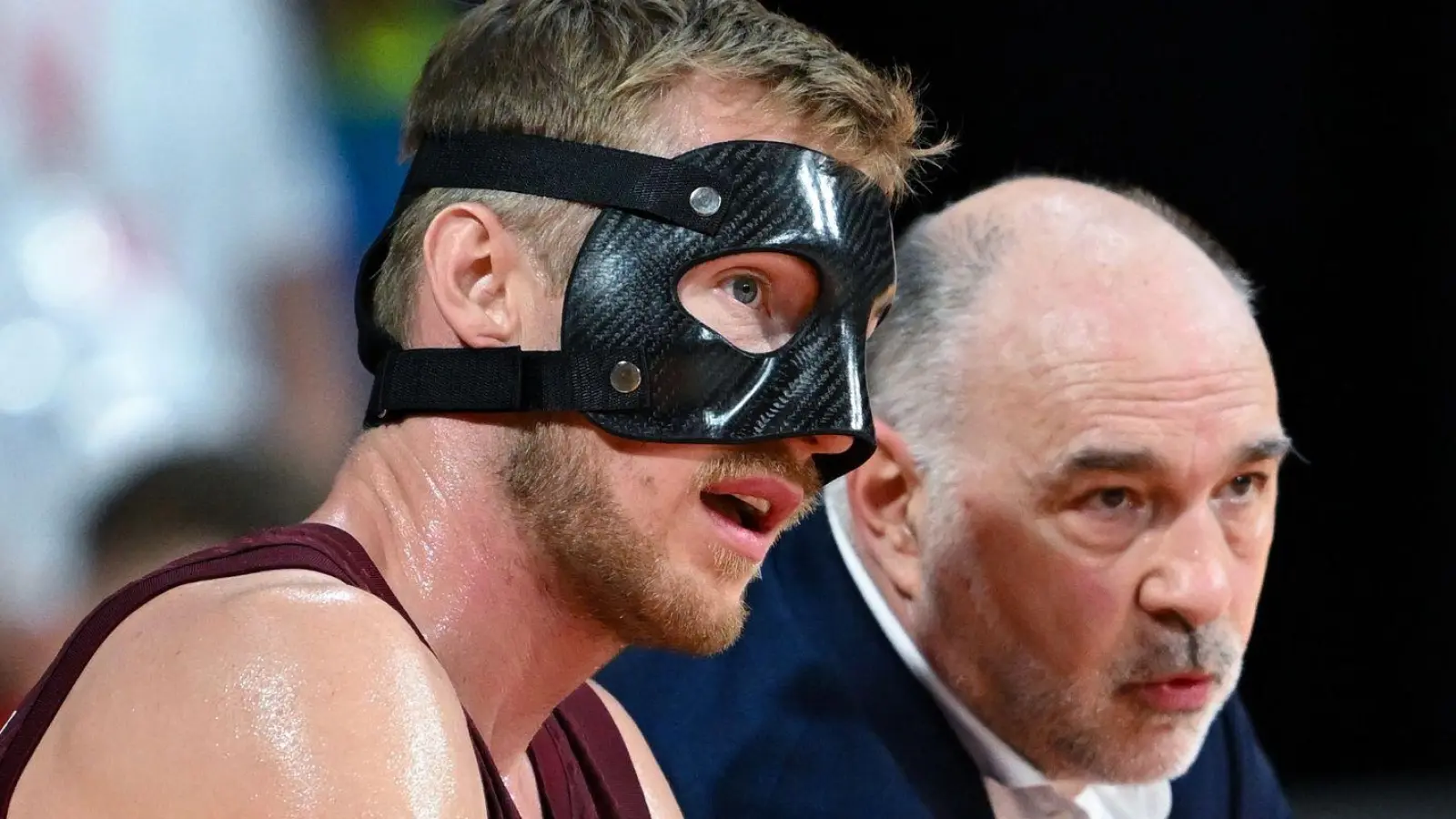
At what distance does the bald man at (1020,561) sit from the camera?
66.7 inches

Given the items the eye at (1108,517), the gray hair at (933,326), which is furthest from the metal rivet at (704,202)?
the eye at (1108,517)

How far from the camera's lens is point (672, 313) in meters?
1.21

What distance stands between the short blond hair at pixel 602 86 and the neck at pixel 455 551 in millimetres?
115

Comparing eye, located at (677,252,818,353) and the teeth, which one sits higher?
eye, located at (677,252,818,353)

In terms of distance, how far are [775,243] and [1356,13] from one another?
5.19 feet

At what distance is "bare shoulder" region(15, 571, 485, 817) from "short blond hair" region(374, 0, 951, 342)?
366mm

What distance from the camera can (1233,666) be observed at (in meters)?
1.73

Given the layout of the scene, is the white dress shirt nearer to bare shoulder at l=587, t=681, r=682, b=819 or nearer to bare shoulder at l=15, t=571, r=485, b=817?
bare shoulder at l=587, t=681, r=682, b=819

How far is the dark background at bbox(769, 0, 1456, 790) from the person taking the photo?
2326 millimetres

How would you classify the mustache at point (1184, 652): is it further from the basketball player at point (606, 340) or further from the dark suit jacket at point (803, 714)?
the basketball player at point (606, 340)

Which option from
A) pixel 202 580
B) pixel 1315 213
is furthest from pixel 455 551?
pixel 1315 213

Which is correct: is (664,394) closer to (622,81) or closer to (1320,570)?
(622,81)

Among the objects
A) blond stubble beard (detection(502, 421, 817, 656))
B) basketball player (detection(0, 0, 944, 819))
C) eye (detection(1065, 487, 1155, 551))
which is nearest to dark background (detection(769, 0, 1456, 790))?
eye (detection(1065, 487, 1155, 551))

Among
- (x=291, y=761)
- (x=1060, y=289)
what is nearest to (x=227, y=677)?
(x=291, y=761)
